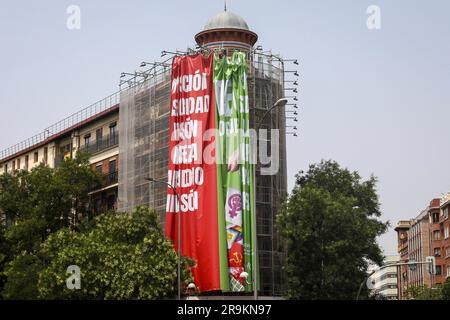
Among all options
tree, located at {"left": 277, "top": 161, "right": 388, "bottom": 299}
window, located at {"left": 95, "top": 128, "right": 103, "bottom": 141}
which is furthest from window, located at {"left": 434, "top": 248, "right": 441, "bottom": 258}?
tree, located at {"left": 277, "top": 161, "right": 388, "bottom": 299}

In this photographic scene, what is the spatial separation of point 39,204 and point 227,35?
20301 millimetres

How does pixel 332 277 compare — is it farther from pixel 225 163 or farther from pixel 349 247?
pixel 225 163

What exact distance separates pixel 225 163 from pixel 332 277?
11562 mm

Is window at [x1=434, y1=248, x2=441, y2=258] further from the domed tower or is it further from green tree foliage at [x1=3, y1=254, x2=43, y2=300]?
green tree foliage at [x1=3, y1=254, x2=43, y2=300]

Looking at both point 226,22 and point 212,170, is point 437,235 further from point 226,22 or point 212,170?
point 212,170

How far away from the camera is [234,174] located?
198 ft

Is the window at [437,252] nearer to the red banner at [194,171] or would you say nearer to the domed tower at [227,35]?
the domed tower at [227,35]

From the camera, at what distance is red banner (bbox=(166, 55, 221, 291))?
5925 cm

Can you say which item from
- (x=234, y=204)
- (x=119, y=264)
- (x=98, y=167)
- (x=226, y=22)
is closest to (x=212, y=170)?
(x=234, y=204)

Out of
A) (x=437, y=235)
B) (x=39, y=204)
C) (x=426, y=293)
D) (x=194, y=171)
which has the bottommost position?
(x=426, y=293)

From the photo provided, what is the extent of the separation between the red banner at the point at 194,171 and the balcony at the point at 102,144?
13169mm

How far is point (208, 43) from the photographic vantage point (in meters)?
66.7

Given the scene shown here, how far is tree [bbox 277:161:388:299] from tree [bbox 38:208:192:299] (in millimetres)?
7310
